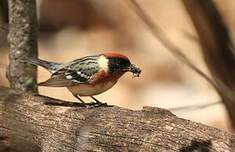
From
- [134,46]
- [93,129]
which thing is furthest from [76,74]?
[134,46]

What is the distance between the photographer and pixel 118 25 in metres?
11.1

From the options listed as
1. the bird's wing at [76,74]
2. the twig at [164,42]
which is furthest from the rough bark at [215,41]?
the bird's wing at [76,74]

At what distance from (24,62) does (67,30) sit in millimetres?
6287

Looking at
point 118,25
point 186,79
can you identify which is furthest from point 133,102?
point 118,25

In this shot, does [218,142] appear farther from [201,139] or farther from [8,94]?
[8,94]

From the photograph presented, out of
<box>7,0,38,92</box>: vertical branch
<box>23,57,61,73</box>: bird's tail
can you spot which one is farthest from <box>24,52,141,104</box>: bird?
<box>7,0,38,92</box>: vertical branch

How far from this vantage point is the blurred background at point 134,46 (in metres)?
9.08

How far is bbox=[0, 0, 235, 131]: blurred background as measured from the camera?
9078mm

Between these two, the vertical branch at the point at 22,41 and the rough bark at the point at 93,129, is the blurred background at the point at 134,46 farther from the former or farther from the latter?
the rough bark at the point at 93,129

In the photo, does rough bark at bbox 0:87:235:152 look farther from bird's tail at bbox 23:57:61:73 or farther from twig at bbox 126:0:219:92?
bird's tail at bbox 23:57:61:73

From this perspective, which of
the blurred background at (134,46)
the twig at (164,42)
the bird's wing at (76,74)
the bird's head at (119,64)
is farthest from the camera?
the blurred background at (134,46)

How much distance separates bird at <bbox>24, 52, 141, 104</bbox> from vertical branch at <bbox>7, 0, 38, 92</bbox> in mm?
110

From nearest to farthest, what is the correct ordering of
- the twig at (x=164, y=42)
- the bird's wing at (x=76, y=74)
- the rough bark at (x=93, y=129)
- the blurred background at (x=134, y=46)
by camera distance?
the rough bark at (x=93, y=129)
the twig at (x=164, y=42)
the bird's wing at (x=76, y=74)
the blurred background at (x=134, y=46)

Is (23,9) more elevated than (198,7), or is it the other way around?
(23,9)
